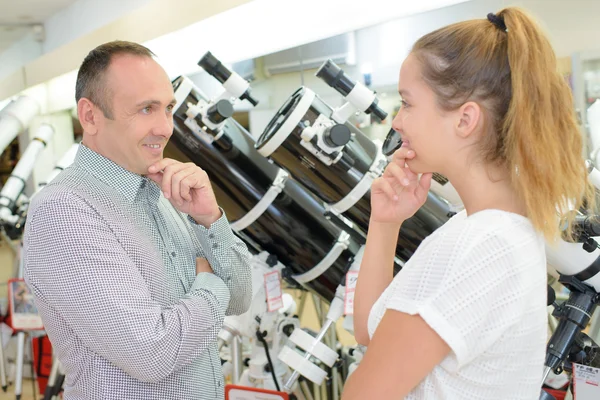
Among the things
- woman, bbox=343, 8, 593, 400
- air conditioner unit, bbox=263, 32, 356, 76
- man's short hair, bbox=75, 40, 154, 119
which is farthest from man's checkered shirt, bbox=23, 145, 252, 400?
air conditioner unit, bbox=263, 32, 356, 76

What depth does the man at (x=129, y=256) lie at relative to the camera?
1.21 m

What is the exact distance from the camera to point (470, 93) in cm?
99

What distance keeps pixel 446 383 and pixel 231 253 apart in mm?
679

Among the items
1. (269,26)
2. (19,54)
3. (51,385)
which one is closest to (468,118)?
(269,26)

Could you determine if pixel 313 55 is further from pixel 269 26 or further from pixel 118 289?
pixel 118 289

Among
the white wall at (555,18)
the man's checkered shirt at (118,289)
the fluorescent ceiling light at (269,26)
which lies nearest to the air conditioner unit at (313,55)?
the fluorescent ceiling light at (269,26)

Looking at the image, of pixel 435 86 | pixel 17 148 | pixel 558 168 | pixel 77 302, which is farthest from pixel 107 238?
pixel 17 148

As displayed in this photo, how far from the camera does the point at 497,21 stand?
39.9 inches

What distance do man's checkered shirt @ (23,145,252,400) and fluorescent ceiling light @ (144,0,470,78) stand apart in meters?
1.35

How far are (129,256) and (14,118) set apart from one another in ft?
12.6

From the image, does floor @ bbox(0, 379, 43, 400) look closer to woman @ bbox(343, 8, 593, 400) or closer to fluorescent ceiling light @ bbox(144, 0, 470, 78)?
fluorescent ceiling light @ bbox(144, 0, 470, 78)

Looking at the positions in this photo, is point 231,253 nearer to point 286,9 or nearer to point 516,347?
point 516,347

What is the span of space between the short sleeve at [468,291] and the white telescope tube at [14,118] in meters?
4.24

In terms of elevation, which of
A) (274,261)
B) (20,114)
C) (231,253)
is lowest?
(20,114)
